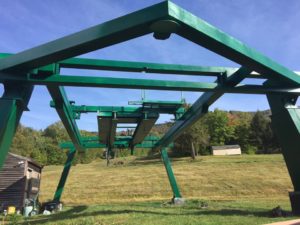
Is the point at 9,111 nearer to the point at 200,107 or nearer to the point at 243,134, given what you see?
the point at 200,107

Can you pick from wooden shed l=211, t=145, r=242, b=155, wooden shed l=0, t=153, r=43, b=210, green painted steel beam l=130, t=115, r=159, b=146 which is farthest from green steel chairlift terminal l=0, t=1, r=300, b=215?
wooden shed l=211, t=145, r=242, b=155

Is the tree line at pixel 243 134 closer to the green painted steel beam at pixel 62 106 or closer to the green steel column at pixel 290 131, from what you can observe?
the green painted steel beam at pixel 62 106

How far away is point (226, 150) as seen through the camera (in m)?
47.6

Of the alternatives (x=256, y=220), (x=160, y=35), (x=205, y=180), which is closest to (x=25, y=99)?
(x=160, y=35)

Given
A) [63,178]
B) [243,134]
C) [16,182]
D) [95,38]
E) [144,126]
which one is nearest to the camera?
[95,38]

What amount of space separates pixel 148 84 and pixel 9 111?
236 centimetres

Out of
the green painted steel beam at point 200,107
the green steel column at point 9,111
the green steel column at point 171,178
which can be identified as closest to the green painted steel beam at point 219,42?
the green painted steel beam at point 200,107

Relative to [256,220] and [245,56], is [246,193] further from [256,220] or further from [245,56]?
[245,56]

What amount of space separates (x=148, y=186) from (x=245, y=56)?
22.8 m

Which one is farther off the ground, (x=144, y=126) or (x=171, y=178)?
(x=144, y=126)

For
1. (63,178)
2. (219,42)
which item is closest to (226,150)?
(63,178)

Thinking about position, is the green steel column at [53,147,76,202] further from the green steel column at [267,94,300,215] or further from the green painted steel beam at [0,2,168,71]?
the green steel column at [267,94,300,215]

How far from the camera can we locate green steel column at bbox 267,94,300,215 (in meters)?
5.59

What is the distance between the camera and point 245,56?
4.77 meters
